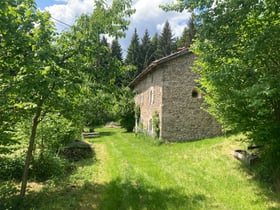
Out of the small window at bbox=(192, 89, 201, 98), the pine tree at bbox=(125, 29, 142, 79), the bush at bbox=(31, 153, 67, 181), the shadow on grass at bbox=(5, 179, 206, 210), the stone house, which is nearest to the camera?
the shadow on grass at bbox=(5, 179, 206, 210)

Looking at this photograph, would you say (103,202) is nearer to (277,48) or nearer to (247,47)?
(247,47)

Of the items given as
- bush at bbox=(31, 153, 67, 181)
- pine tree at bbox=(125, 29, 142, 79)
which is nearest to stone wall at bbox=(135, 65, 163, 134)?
bush at bbox=(31, 153, 67, 181)

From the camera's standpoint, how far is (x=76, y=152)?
10867 millimetres

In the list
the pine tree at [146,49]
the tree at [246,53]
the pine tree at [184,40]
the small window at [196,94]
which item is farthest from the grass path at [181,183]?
the pine tree at [184,40]

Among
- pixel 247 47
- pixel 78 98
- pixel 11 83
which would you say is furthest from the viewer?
pixel 78 98

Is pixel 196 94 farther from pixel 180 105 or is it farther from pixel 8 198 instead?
pixel 8 198

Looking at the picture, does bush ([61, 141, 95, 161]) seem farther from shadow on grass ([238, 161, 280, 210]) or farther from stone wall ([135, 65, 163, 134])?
shadow on grass ([238, 161, 280, 210])

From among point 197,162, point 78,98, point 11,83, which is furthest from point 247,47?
point 197,162

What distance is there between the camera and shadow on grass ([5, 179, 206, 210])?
499cm

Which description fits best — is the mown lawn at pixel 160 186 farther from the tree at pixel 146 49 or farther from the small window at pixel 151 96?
the tree at pixel 146 49

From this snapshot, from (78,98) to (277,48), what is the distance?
4585 mm

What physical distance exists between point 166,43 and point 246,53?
45.1 m

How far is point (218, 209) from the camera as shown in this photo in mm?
4762

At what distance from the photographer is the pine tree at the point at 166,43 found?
154ft
